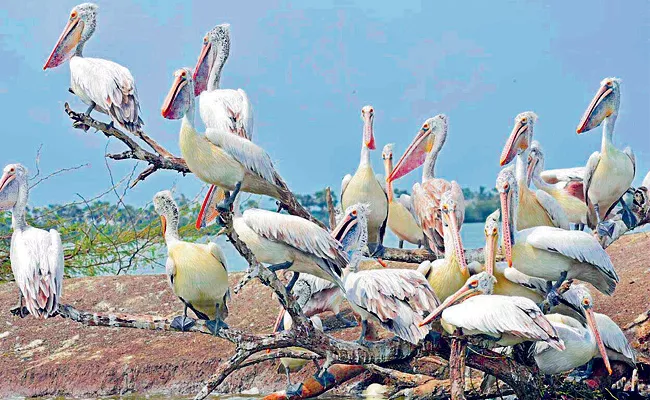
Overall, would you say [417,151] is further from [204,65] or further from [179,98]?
[179,98]

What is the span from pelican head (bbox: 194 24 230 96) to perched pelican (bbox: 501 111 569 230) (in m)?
2.18

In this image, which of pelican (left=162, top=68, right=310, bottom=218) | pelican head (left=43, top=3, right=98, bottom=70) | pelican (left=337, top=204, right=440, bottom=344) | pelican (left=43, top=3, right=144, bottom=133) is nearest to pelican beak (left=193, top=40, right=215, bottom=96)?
pelican (left=43, top=3, right=144, bottom=133)

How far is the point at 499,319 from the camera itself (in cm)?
478

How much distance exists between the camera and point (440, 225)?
646cm

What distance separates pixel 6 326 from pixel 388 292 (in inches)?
184

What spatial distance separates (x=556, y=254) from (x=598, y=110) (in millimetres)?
2004

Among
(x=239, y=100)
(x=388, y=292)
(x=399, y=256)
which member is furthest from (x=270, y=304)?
(x=388, y=292)

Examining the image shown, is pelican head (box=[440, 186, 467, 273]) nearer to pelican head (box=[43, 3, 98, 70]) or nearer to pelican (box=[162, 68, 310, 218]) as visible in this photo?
pelican (box=[162, 68, 310, 218])

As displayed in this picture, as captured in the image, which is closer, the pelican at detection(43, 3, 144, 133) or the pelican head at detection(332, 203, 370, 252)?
the pelican head at detection(332, 203, 370, 252)

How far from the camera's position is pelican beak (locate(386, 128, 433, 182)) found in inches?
287

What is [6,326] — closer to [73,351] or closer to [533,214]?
[73,351]

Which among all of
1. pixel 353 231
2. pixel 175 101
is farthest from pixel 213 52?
pixel 353 231

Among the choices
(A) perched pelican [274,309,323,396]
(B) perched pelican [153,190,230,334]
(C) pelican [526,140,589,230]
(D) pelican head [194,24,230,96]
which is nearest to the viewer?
(B) perched pelican [153,190,230,334]

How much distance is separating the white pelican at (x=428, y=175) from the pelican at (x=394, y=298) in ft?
4.19
